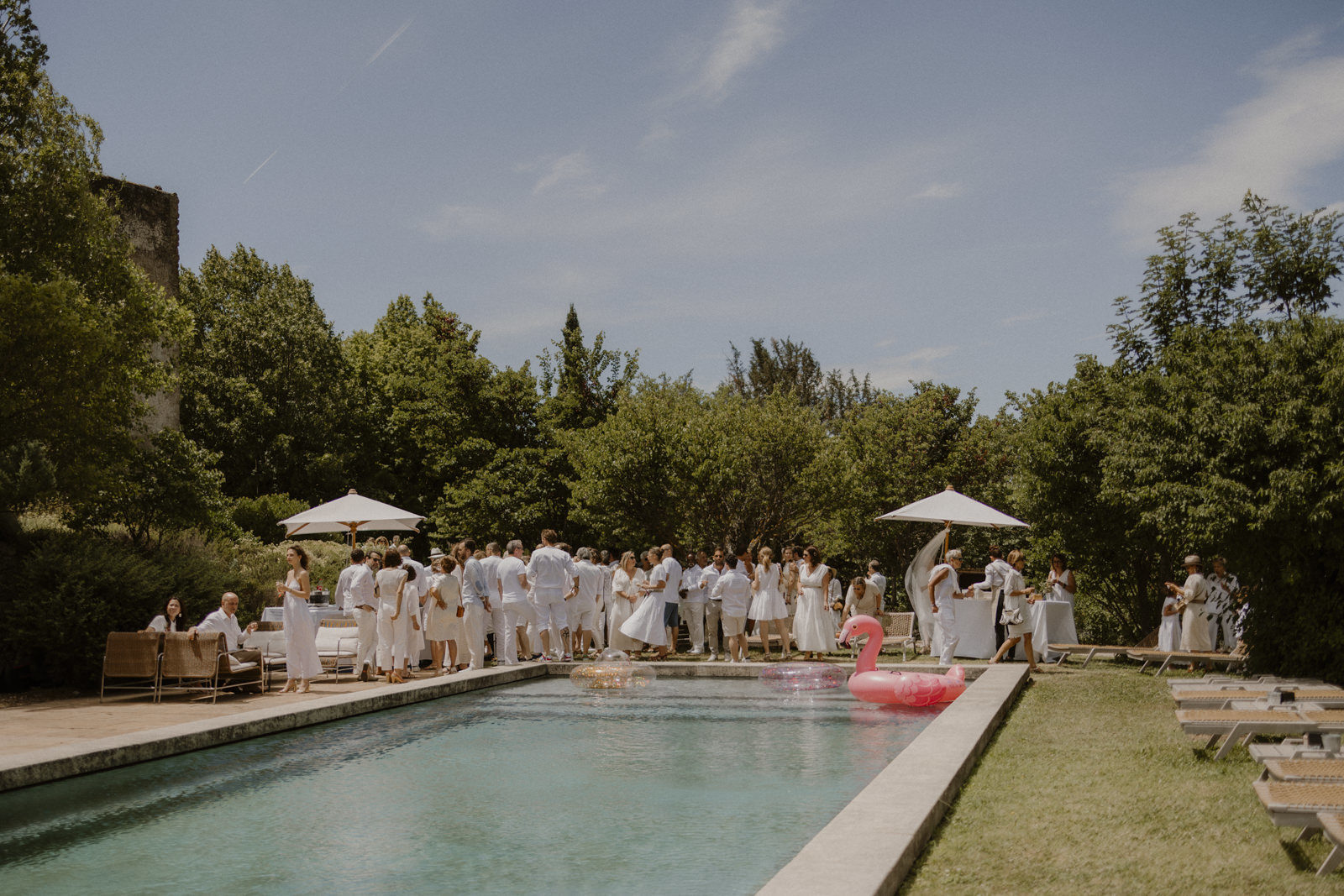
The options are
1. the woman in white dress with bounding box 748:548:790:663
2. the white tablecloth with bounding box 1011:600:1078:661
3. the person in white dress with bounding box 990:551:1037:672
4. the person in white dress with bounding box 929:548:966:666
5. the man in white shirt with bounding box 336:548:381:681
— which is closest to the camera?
the man in white shirt with bounding box 336:548:381:681

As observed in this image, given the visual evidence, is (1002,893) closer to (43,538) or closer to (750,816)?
(750,816)

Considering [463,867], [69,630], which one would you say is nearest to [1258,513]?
[463,867]

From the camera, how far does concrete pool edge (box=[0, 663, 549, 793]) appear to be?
7652mm

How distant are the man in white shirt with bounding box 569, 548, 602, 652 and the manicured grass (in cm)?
958

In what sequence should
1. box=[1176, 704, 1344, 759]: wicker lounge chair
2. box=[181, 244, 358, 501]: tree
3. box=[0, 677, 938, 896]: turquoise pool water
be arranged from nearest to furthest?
1. box=[0, 677, 938, 896]: turquoise pool water
2. box=[1176, 704, 1344, 759]: wicker lounge chair
3. box=[181, 244, 358, 501]: tree

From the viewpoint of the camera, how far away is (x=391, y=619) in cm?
1387

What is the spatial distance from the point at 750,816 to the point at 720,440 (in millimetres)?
22780

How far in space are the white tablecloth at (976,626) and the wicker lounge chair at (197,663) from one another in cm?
1034

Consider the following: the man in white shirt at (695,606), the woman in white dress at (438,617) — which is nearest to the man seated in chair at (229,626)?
the woman in white dress at (438,617)

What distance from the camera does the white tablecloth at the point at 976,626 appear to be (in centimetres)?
1675

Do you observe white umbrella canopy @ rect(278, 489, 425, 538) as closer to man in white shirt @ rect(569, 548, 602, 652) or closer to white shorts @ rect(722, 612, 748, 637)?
man in white shirt @ rect(569, 548, 602, 652)

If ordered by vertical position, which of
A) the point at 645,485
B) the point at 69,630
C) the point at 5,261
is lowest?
the point at 69,630

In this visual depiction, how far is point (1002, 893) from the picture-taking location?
435 centimetres

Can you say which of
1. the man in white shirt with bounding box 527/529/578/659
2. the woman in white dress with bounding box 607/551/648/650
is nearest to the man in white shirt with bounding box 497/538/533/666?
the man in white shirt with bounding box 527/529/578/659
